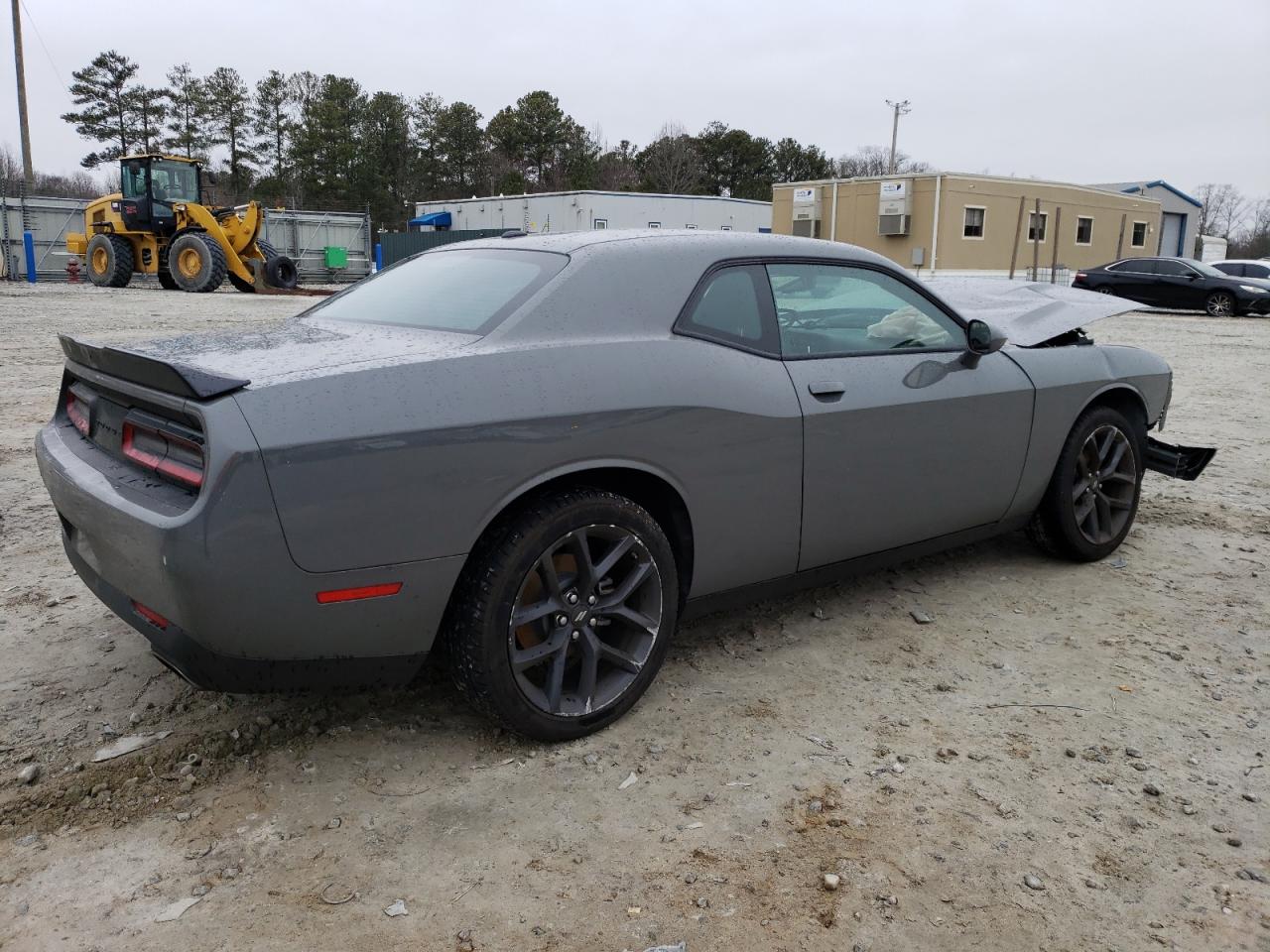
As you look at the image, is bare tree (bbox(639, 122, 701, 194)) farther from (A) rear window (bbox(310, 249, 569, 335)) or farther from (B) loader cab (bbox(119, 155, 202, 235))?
(A) rear window (bbox(310, 249, 569, 335))

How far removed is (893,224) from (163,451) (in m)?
31.8

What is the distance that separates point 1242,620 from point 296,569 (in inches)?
141

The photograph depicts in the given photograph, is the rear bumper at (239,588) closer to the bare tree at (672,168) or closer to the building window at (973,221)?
the building window at (973,221)

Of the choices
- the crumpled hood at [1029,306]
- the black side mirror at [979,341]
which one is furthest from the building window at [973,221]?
the black side mirror at [979,341]

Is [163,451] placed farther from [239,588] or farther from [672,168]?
[672,168]

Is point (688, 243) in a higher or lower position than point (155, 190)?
lower

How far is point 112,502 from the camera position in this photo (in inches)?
98.7

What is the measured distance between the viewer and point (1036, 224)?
3244 cm

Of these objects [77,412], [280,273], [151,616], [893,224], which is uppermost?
[893,224]

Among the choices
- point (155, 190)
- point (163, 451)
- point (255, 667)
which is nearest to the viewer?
point (255, 667)

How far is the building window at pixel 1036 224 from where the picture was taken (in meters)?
32.8

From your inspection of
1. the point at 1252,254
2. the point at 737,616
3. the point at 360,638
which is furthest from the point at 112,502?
the point at 1252,254

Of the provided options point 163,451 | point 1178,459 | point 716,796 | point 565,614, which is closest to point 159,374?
point 163,451

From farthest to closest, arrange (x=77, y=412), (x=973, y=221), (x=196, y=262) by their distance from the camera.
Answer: (x=973, y=221)
(x=196, y=262)
(x=77, y=412)
